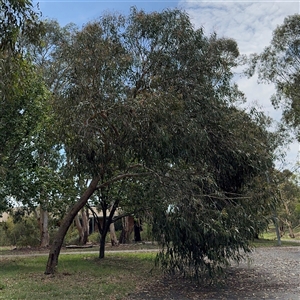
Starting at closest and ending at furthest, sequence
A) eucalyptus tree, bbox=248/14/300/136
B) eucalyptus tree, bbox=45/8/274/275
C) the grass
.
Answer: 1. eucalyptus tree, bbox=45/8/274/275
2. the grass
3. eucalyptus tree, bbox=248/14/300/136

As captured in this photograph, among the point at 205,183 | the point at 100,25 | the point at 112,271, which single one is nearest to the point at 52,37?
the point at 100,25

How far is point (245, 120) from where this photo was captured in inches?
386

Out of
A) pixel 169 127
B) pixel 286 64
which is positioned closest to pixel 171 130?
pixel 169 127

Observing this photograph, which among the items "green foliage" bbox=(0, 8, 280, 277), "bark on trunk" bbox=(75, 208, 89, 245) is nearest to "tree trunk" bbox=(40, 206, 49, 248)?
"bark on trunk" bbox=(75, 208, 89, 245)

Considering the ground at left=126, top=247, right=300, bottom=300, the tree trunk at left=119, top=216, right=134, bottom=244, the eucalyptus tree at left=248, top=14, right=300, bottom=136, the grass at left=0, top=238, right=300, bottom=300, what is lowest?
the ground at left=126, top=247, right=300, bottom=300

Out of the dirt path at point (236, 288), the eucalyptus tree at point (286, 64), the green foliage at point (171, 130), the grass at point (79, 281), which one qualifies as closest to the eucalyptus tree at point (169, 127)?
the green foliage at point (171, 130)

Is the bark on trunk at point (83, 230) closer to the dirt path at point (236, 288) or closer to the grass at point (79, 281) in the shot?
the grass at point (79, 281)

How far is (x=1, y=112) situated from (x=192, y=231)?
317 inches

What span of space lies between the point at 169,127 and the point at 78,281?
518 centimetres

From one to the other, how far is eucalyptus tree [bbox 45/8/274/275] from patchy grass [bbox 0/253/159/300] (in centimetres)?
158

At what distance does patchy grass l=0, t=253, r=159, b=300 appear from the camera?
8375 mm

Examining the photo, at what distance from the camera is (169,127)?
26.8ft

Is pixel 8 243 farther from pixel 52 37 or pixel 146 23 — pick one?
pixel 146 23

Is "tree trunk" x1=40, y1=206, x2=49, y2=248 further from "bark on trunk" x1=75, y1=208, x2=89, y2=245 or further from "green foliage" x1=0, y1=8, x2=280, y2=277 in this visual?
"green foliage" x1=0, y1=8, x2=280, y2=277
